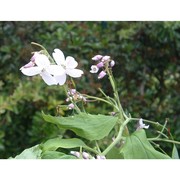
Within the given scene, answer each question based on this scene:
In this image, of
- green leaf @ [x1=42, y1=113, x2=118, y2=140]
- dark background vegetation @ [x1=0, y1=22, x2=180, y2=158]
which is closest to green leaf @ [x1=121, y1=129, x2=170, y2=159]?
green leaf @ [x1=42, y1=113, x2=118, y2=140]

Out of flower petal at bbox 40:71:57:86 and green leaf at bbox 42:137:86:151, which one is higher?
flower petal at bbox 40:71:57:86

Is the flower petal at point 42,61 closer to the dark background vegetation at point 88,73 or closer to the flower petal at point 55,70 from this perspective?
the flower petal at point 55,70

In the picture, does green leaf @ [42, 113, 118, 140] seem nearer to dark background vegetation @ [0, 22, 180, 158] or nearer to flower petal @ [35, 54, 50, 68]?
flower petal @ [35, 54, 50, 68]

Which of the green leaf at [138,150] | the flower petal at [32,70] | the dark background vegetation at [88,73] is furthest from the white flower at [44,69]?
the dark background vegetation at [88,73]
